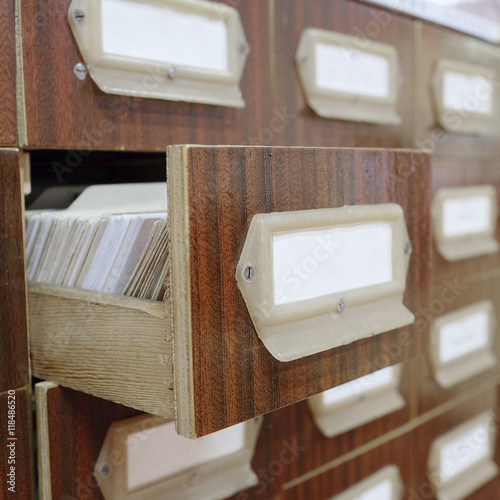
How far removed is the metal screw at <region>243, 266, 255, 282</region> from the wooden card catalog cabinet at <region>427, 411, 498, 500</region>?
2.72 feet

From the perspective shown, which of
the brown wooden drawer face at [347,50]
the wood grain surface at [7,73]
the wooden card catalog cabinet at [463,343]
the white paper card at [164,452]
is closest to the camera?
the wood grain surface at [7,73]

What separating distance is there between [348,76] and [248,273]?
0.51m

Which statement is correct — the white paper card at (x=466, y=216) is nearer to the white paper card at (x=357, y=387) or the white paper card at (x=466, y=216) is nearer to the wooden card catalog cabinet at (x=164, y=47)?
the white paper card at (x=357, y=387)

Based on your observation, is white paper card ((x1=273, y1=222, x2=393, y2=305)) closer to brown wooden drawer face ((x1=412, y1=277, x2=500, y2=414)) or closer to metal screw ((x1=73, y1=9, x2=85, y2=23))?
metal screw ((x1=73, y1=9, x2=85, y2=23))

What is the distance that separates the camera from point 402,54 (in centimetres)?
101

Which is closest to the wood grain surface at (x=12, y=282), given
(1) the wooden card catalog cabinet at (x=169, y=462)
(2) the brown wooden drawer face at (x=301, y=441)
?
(1) the wooden card catalog cabinet at (x=169, y=462)

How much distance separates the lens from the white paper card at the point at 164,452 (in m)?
0.69

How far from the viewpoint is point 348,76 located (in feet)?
3.00

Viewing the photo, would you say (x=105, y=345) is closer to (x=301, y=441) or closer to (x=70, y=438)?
(x=70, y=438)

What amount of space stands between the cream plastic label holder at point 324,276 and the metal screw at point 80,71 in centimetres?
26

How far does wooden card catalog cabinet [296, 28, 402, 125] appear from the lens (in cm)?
85

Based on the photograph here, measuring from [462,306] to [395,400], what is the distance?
0.81 ft

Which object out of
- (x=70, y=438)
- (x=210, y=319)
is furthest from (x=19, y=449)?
(x=210, y=319)

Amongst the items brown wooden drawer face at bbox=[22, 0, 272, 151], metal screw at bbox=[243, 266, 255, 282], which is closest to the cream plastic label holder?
metal screw at bbox=[243, 266, 255, 282]
